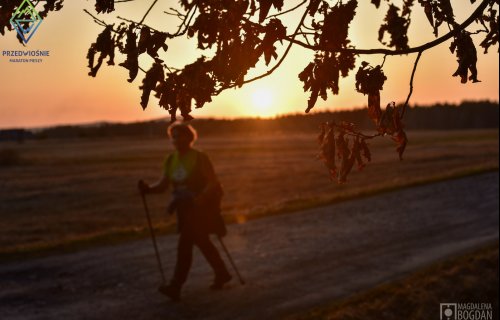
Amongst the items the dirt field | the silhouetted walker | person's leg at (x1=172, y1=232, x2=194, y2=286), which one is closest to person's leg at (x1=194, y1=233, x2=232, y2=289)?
the silhouetted walker

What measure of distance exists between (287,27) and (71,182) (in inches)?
1214

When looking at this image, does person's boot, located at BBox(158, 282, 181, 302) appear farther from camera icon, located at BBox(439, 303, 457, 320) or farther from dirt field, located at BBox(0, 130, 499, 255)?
dirt field, located at BBox(0, 130, 499, 255)

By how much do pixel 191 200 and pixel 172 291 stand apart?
1.20 meters

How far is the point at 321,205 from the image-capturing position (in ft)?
55.0

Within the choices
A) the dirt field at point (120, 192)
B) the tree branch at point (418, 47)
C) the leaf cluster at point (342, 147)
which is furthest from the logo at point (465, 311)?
the dirt field at point (120, 192)

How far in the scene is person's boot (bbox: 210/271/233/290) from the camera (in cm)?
895

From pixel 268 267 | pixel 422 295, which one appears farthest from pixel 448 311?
pixel 268 267

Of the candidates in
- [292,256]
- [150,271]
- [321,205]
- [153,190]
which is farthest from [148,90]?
[321,205]

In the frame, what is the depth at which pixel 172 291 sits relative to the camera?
8477mm

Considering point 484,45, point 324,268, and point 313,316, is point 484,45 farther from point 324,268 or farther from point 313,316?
point 324,268

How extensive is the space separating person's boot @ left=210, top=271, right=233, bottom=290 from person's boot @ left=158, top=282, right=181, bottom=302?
662 millimetres

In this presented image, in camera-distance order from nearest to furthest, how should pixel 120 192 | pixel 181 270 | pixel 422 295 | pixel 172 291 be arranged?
pixel 422 295 → pixel 172 291 → pixel 181 270 → pixel 120 192

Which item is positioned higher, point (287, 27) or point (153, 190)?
point (287, 27)

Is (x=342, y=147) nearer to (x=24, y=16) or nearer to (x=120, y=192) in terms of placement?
(x=24, y=16)
